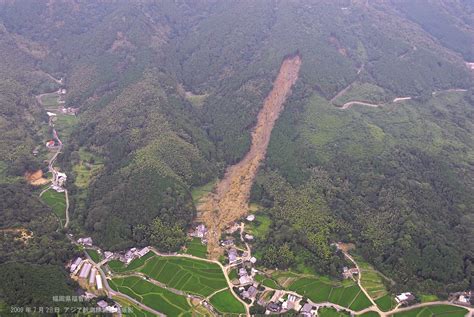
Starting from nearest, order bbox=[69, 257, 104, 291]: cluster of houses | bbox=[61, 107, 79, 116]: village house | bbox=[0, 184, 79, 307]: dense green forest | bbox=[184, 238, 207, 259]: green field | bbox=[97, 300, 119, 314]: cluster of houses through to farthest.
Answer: bbox=[0, 184, 79, 307]: dense green forest < bbox=[97, 300, 119, 314]: cluster of houses < bbox=[69, 257, 104, 291]: cluster of houses < bbox=[184, 238, 207, 259]: green field < bbox=[61, 107, 79, 116]: village house

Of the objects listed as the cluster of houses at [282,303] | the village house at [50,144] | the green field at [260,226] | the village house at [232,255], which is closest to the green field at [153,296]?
the village house at [232,255]

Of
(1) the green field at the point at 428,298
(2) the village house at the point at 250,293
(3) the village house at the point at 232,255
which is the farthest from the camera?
(3) the village house at the point at 232,255

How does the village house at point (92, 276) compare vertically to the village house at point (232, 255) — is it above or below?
below

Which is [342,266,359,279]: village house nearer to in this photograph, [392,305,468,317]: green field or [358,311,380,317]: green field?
[358,311,380,317]: green field

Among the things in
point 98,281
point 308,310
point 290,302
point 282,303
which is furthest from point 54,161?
point 308,310

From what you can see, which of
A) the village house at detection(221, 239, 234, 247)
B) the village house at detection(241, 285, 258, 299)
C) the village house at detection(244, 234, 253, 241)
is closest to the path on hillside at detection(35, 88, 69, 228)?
the village house at detection(221, 239, 234, 247)

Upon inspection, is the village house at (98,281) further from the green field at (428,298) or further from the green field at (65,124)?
the green field at (65,124)
